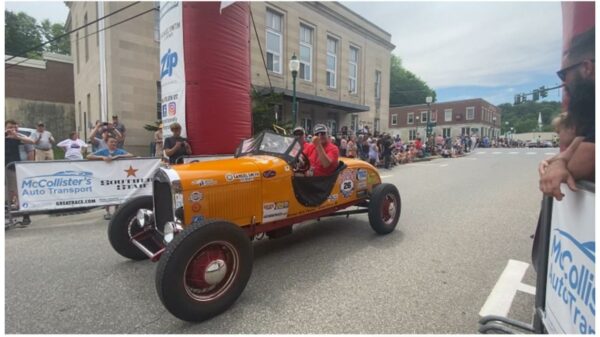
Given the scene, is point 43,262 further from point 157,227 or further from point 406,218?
point 406,218

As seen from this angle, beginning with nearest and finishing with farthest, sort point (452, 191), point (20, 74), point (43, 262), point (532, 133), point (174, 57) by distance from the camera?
point (43, 262) → point (174, 57) → point (452, 191) → point (20, 74) → point (532, 133)

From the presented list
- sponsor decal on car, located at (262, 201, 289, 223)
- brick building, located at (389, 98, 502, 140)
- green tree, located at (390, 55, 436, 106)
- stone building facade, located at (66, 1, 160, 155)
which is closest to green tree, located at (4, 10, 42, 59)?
stone building facade, located at (66, 1, 160, 155)

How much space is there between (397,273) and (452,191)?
5347 millimetres

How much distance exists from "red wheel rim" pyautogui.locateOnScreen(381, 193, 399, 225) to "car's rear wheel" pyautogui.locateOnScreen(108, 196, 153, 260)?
3080 millimetres

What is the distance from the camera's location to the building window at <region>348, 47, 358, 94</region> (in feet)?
74.7

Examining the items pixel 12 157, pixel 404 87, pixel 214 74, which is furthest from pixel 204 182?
pixel 404 87

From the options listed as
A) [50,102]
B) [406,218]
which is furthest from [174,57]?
[50,102]

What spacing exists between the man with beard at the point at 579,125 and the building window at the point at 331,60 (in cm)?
1985

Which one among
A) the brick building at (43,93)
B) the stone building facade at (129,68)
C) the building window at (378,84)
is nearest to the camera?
the stone building facade at (129,68)

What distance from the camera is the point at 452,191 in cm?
799

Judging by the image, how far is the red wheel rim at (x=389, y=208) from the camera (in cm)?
470

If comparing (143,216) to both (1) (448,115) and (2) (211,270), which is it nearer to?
(2) (211,270)

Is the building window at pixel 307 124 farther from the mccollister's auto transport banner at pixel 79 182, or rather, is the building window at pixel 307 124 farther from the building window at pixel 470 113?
the building window at pixel 470 113

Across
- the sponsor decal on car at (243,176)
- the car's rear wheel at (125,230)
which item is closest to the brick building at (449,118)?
the sponsor decal on car at (243,176)
